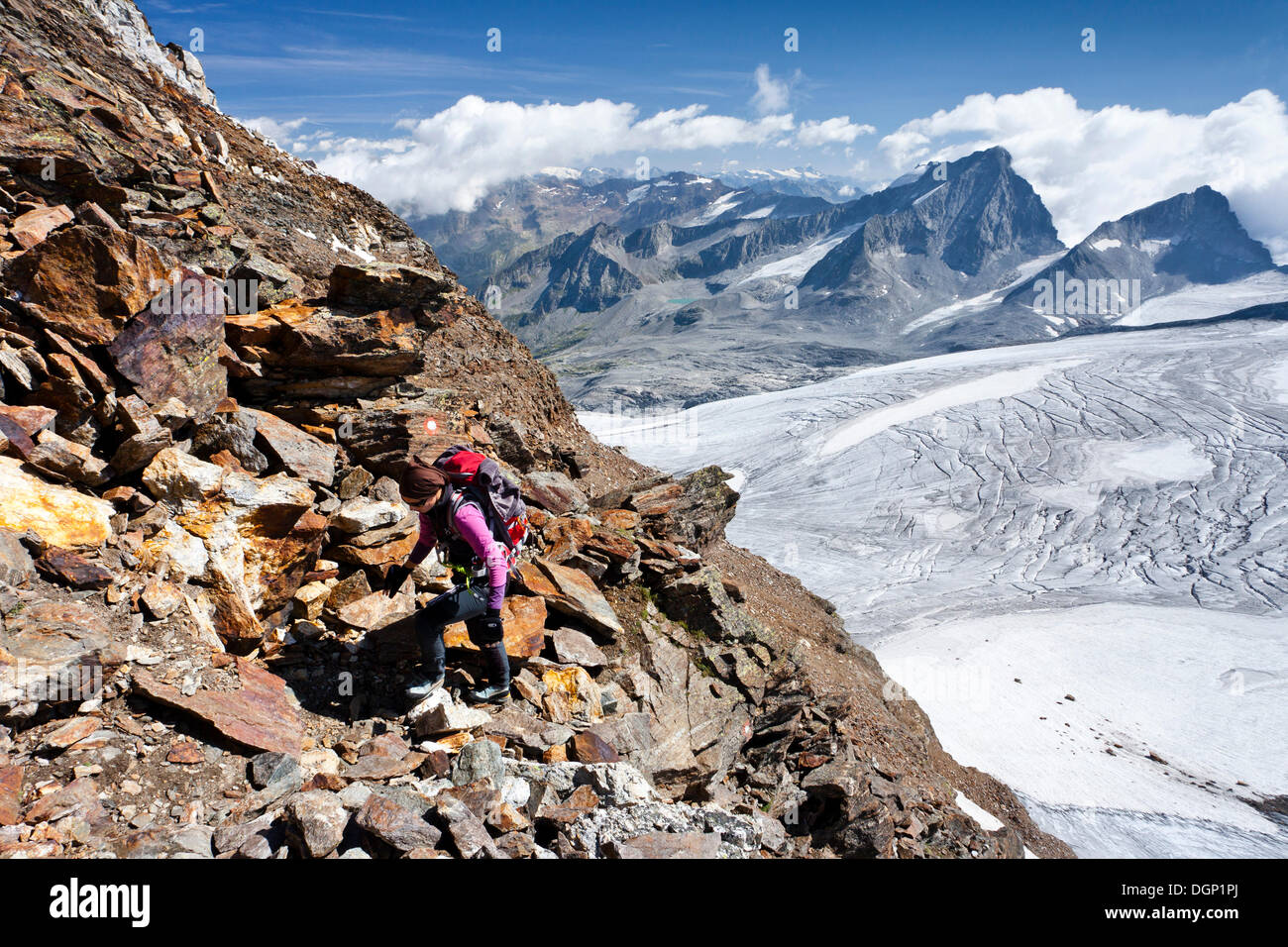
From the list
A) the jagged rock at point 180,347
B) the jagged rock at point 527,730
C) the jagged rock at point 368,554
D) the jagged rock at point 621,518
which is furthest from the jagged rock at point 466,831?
the jagged rock at point 621,518

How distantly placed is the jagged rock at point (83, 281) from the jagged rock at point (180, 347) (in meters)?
0.22

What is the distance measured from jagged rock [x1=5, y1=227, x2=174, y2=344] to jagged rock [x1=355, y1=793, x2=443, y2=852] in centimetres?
677

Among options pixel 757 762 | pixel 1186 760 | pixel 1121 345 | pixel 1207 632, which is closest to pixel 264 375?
pixel 757 762

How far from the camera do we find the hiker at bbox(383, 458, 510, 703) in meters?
5.86

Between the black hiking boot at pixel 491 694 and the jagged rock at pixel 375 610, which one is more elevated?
the jagged rock at pixel 375 610

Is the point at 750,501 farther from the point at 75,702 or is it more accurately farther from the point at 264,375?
the point at 75,702

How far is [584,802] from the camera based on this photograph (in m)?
5.27

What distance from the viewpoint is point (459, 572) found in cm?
634

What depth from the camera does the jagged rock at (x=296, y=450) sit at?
804cm

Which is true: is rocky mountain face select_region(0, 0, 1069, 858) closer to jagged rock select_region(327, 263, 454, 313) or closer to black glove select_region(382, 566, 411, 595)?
jagged rock select_region(327, 263, 454, 313)

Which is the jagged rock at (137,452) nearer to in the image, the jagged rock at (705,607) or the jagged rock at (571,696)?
the jagged rock at (571,696)

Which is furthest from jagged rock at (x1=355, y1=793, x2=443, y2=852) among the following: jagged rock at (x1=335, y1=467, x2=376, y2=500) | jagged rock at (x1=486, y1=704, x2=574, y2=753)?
jagged rock at (x1=335, y1=467, x2=376, y2=500)

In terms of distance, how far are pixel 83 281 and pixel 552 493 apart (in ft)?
24.2

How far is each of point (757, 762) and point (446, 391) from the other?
889 cm
